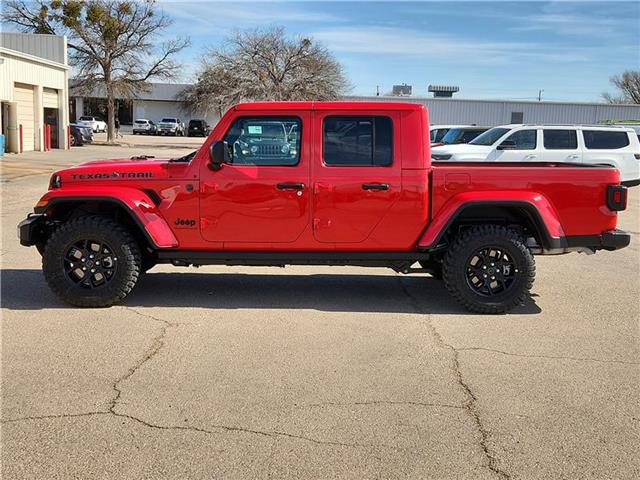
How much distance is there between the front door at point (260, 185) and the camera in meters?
6.10

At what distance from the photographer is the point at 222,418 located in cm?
394

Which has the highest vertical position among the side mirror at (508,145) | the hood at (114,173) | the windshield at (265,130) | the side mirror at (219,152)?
the side mirror at (508,145)

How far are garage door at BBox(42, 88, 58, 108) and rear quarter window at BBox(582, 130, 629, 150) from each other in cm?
2597

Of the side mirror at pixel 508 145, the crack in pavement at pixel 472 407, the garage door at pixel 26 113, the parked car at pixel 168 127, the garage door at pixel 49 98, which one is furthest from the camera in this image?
the parked car at pixel 168 127

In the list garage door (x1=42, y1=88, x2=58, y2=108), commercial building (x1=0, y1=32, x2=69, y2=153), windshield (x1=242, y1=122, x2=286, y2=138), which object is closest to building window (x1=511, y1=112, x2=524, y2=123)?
commercial building (x1=0, y1=32, x2=69, y2=153)

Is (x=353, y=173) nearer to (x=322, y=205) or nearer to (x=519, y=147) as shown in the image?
(x=322, y=205)

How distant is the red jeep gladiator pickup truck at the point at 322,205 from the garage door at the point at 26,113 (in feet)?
87.4

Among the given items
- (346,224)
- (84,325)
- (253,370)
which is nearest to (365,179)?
(346,224)

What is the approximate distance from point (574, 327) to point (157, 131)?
61.9 m

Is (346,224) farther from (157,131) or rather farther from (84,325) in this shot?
(157,131)

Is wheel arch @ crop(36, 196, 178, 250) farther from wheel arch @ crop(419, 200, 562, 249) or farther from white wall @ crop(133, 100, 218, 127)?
white wall @ crop(133, 100, 218, 127)

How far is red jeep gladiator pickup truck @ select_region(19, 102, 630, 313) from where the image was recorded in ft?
20.0

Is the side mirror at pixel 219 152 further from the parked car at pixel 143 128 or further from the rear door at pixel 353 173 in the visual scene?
the parked car at pixel 143 128

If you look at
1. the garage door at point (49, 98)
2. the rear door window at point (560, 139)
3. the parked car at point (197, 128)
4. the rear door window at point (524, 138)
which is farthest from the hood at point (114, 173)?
the parked car at point (197, 128)
